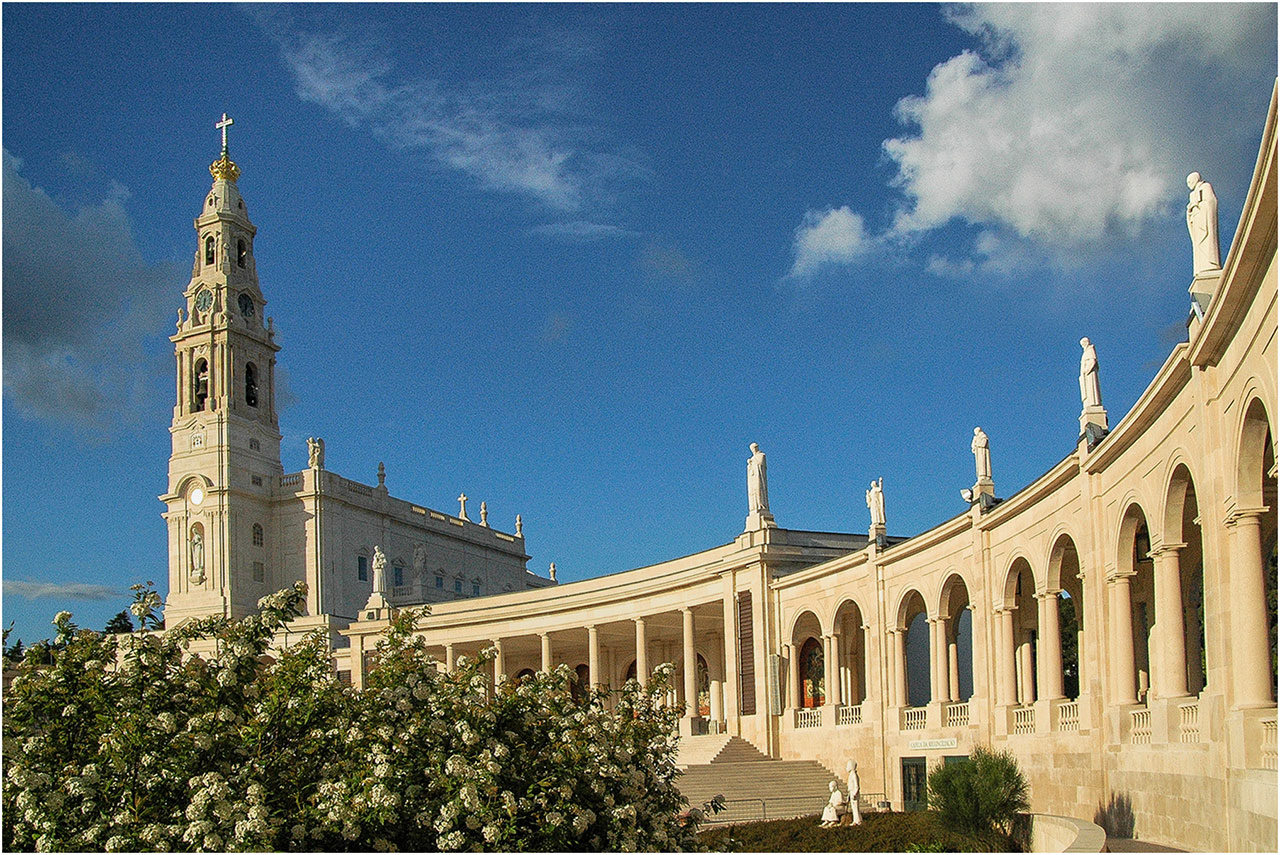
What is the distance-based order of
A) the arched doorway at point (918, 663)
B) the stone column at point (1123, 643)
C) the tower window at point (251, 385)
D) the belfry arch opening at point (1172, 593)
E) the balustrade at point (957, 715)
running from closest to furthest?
the belfry arch opening at point (1172, 593)
the stone column at point (1123, 643)
the balustrade at point (957, 715)
the arched doorway at point (918, 663)
the tower window at point (251, 385)

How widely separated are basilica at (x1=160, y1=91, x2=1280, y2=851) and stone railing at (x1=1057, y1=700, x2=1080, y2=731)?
3.6 inches

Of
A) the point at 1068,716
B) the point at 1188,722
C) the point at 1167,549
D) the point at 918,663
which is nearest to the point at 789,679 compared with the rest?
the point at 918,663

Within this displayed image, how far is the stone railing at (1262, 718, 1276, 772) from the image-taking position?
20922 millimetres

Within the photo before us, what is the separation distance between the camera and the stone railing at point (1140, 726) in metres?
29.1

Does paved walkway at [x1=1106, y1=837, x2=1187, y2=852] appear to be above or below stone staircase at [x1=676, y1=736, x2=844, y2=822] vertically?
above

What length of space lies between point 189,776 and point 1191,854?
58.3 ft

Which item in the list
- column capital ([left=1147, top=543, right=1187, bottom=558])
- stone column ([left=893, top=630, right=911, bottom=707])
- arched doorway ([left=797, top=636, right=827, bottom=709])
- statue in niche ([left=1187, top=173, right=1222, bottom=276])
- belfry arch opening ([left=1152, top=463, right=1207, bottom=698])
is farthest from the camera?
arched doorway ([left=797, top=636, right=827, bottom=709])

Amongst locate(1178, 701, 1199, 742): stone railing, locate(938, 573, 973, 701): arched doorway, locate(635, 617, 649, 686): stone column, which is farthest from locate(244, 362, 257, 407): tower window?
locate(1178, 701, 1199, 742): stone railing

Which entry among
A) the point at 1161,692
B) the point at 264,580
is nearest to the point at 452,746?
the point at 1161,692

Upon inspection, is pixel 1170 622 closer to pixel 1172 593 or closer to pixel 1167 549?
pixel 1172 593

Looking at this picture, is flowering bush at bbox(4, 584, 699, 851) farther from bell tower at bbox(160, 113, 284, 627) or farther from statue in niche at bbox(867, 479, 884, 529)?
bell tower at bbox(160, 113, 284, 627)

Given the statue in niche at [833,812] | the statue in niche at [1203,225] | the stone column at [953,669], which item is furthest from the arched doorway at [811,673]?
the statue in niche at [1203,225]

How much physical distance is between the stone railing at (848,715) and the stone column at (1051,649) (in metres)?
13.6

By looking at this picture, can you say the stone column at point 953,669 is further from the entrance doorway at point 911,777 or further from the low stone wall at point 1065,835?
the low stone wall at point 1065,835
